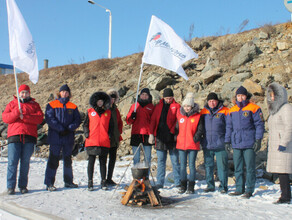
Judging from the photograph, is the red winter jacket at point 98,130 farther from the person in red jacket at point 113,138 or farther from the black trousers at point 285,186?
the black trousers at point 285,186

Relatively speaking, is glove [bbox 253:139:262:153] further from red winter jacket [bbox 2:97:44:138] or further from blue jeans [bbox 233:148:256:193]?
red winter jacket [bbox 2:97:44:138]

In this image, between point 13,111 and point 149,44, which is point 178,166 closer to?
point 149,44

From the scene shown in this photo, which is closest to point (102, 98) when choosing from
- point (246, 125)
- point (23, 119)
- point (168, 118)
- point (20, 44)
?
point (168, 118)

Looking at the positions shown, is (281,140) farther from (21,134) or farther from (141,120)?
(21,134)

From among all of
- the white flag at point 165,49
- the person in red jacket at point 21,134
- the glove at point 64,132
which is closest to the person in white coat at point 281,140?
the white flag at point 165,49

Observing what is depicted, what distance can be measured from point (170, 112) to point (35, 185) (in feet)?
11.1

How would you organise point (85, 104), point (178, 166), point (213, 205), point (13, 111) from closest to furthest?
point (213, 205) → point (13, 111) → point (178, 166) → point (85, 104)

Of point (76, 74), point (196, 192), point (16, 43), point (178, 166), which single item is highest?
point (76, 74)

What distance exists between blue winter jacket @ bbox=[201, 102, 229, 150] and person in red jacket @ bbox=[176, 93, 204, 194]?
0.14 m

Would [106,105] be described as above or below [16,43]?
below

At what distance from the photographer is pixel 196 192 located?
608cm

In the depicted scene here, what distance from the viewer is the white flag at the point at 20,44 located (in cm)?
600

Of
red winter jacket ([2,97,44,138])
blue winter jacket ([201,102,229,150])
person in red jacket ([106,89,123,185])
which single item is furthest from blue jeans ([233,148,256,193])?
red winter jacket ([2,97,44,138])

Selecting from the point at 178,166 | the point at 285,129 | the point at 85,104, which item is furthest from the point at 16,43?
the point at 85,104
